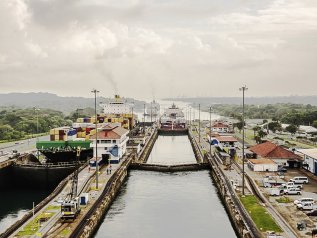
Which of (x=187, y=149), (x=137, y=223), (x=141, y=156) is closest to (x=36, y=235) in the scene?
(x=137, y=223)

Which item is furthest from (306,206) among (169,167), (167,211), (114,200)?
(169,167)

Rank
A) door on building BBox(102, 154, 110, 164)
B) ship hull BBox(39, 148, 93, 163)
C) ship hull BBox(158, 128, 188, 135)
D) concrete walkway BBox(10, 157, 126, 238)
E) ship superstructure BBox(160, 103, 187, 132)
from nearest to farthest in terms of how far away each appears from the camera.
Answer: concrete walkway BBox(10, 157, 126, 238), ship hull BBox(39, 148, 93, 163), door on building BBox(102, 154, 110, 164), ship hull BBox(158, 128, 188, 135), ship superstructure BBox(160, 103, 187, 132)

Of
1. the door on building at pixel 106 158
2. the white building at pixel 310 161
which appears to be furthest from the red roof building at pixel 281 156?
the door on building at pixel 106 158

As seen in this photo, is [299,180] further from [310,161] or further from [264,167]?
[310,161]

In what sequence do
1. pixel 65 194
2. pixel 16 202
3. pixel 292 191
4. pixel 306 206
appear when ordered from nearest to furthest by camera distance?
pixel 306 206 < pixel 292 191 < pixel 65 194 < pixel 16 202

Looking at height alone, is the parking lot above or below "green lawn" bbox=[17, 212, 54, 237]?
above

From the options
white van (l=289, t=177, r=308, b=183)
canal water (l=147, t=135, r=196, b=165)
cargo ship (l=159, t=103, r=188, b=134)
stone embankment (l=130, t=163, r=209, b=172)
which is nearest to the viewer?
white van (l=289, t=177, r=308, b=183)

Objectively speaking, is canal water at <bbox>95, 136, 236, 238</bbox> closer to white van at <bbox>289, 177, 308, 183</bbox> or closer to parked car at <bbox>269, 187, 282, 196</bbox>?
parked car at <bbox>269, 187, 282, 196</bbox>

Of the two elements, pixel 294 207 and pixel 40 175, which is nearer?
pixel 294 207

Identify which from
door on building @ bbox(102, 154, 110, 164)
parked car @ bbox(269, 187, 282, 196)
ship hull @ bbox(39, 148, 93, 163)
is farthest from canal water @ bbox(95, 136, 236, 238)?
ship hull @ bbox(39, 148, 93, 163)
